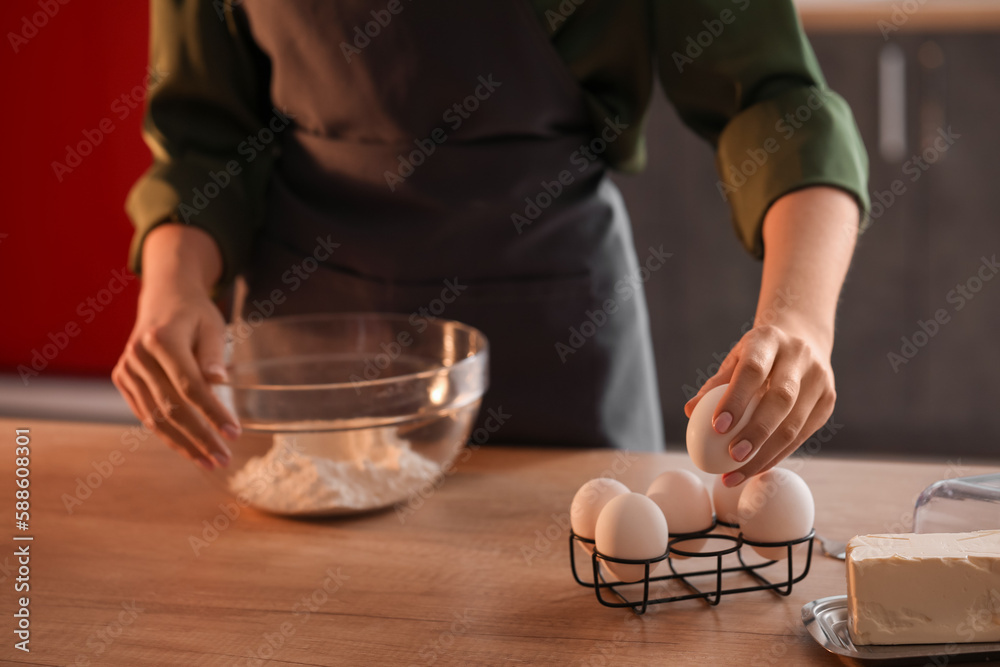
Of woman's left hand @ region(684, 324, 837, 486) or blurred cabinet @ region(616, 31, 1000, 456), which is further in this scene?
blurred cabinet @ region(616, 31, 1000, 456)

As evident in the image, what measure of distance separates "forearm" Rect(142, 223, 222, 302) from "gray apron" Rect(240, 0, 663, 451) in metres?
0.12

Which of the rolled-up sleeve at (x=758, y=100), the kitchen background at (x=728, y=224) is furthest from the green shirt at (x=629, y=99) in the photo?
the kitchen background at (x=728, y=224)

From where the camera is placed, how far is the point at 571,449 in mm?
1122

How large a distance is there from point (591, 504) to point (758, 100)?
55cm

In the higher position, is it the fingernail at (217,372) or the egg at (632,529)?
the fingernail at (217,372)

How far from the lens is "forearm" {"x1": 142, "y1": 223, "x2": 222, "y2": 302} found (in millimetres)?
1065

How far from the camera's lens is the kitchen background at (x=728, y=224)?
259 cm

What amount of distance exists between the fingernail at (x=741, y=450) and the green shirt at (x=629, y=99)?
13.9 inches

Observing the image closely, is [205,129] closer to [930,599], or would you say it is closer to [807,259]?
[807,259]

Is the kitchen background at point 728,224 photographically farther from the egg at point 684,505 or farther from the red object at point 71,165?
the egg at point 684,505

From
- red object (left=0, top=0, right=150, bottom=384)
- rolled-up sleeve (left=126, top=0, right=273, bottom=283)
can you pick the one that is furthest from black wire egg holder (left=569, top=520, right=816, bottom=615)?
red object (left=0, top=0, right=150, bottom=384)

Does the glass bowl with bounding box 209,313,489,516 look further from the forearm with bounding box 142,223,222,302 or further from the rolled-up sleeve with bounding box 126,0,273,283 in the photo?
the rolled-up sleeve with bounding box 126,0,273,283

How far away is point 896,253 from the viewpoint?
8.84 ft

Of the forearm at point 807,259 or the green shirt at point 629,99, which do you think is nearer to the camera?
the forearm at point 807,259
